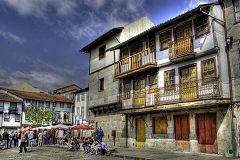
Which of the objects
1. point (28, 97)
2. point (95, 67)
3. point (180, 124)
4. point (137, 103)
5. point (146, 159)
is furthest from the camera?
point (28, 97)

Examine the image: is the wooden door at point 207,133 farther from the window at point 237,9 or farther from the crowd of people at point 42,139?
the crowd of people at point 42,139

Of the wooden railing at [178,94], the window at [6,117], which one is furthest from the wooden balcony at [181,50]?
the window at [6,117]

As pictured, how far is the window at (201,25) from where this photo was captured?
1892 centimetres

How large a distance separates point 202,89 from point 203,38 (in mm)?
3254

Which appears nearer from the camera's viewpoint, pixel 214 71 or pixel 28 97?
pixel 214 71

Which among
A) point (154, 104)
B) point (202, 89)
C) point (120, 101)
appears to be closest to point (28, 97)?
point (120, 101)

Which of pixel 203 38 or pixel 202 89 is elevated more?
pixel 203 38

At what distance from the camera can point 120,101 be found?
26.1 meters

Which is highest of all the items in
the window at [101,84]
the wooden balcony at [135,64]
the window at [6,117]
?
the wooden balcony at [135,64]

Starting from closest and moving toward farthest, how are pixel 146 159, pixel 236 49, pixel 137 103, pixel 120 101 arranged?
pixel 146 159 → pixel 236 49 → pixel 137 103 → pixel 120 101

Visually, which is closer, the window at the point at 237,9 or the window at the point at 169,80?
the window at the point at 237,9

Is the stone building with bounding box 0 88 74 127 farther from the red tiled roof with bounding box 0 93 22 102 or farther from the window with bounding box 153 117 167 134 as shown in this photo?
the window with bounding box 153 117 167 134

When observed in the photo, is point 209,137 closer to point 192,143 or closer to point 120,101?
point 192,143

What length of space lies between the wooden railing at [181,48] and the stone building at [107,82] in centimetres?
758
